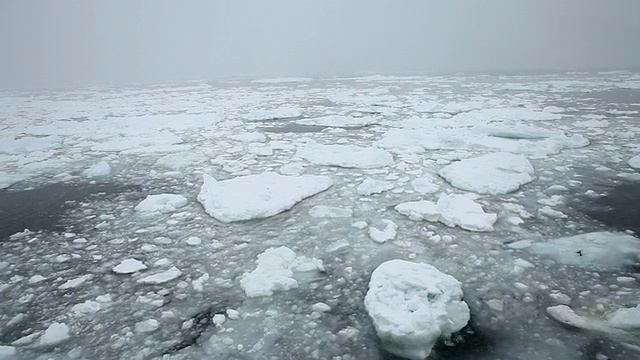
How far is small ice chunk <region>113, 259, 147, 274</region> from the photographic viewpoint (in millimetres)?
2217

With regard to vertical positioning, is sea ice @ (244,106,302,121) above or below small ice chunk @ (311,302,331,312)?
above

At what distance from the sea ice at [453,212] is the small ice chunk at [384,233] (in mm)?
241

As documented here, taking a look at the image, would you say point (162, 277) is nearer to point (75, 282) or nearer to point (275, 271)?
point (75, 282)

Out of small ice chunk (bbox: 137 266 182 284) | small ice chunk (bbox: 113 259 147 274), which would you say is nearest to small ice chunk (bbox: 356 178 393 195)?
small ice chunk (bbox: 137 266 182 284)

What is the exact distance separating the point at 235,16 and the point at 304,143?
90.3 metres

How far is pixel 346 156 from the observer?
4488 mm

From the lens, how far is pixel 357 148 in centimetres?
479

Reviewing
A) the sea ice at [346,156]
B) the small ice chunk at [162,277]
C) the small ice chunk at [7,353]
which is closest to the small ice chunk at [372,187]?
the sea ice at [346,156]

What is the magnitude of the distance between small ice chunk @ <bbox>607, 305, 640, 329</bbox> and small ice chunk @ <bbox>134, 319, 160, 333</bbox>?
2.19m

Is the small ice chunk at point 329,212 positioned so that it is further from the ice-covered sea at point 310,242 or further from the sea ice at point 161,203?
the sea ice at point 161,203

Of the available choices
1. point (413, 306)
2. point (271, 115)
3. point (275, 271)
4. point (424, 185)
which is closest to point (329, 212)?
point (275, 271)

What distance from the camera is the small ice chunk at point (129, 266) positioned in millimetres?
2217

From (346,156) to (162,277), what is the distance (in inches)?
112

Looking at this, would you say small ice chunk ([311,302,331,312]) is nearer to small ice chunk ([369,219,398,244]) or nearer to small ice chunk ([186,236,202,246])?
small ice chunk ([369,219,398,244])
